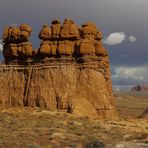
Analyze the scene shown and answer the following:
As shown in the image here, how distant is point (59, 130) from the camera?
42688 millimetres

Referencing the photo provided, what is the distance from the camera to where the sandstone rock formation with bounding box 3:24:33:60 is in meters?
55.8

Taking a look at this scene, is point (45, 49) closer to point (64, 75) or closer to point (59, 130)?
point (64, 75)

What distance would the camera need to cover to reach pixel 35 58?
5525 cm

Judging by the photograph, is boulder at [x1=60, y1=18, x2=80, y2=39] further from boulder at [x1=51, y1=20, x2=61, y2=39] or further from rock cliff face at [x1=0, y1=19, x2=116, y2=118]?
boulder at [x1=51, y1=20, x2=61, y2=39]

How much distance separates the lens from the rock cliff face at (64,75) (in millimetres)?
52719

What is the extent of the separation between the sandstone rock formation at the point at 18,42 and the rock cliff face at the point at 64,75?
1.37 feet

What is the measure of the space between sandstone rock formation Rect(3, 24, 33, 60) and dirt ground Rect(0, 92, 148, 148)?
6.85 meters

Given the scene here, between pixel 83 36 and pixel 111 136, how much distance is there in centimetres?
1637

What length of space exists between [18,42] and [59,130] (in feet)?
57.6

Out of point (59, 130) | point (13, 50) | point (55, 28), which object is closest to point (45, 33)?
point (55, 28)

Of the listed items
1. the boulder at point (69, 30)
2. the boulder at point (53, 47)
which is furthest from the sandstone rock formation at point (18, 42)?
the boulder at point (69, 30)

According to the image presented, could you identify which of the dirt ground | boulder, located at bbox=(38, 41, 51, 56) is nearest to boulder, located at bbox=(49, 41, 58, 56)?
boulder, located at bbox=(38, 41, 51, 56)

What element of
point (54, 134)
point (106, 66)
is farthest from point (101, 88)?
point (54, 134)

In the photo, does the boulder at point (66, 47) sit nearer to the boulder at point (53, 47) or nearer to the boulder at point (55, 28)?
the boulder at point (53, 47)
